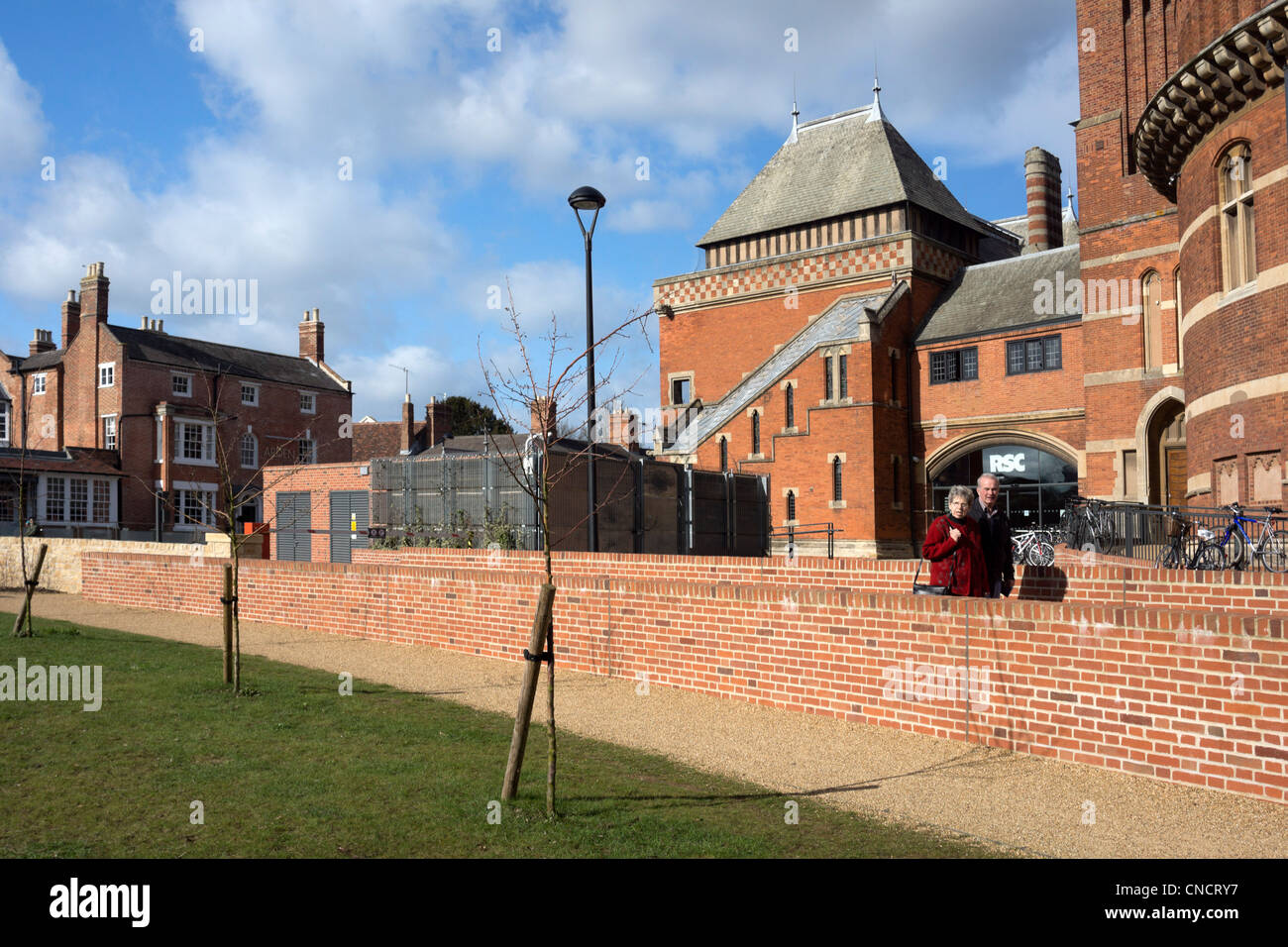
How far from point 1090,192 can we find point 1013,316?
215 inches

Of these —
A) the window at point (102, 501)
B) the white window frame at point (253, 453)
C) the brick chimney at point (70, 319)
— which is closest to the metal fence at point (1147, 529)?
the window at point (102, 501)

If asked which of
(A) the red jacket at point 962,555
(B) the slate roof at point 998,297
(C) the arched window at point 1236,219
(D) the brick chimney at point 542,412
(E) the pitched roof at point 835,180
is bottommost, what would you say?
(A) the red jacket at point 962,555

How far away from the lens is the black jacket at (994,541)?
8914mm

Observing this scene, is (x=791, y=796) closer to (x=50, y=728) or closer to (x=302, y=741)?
(x=302, y=741)

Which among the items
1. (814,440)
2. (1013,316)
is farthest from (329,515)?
(1013,316)

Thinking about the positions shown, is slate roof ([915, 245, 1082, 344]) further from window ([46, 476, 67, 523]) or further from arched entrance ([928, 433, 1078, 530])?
window ([46, 476, 67, 523])

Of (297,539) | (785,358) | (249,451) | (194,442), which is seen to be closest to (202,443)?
(194,442)

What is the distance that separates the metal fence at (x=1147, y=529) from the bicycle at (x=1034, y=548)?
640 mm

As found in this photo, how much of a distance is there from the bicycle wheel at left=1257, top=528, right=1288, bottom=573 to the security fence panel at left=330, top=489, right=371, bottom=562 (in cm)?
2400

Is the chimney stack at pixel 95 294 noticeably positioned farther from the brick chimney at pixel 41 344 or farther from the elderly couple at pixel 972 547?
the elderly couple at pixel 972 547

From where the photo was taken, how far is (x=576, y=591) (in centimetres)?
1167

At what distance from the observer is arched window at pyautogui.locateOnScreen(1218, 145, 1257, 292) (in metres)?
17.2

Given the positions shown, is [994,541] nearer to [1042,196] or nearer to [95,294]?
[1042,196]
